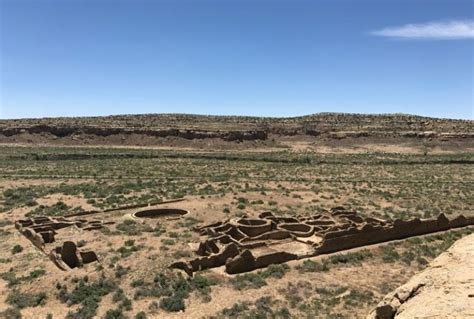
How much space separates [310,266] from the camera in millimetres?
20219

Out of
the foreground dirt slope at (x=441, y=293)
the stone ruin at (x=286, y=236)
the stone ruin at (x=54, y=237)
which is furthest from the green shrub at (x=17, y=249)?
the foreground dirt slope at (x=441, y=293)

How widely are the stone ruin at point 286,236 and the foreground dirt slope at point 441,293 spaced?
42.0 feet

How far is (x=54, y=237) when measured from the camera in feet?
79.8

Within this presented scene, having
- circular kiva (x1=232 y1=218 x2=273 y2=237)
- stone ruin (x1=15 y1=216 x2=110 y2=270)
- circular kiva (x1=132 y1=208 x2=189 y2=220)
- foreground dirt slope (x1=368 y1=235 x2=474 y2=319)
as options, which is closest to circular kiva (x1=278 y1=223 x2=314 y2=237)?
circular kiva (x1=232 y1=218 x2=273 y2=237)

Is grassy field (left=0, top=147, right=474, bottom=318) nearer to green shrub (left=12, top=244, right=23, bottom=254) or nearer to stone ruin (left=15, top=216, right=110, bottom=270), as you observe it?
green shrub (left=12, top=244, right=23, bottom=254)

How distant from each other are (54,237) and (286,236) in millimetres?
11579

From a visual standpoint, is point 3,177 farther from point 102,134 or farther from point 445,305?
point 445,305

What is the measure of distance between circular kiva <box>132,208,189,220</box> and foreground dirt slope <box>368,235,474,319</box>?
76.9ft

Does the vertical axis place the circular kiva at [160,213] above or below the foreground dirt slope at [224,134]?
below

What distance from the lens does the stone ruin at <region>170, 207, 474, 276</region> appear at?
790 inches

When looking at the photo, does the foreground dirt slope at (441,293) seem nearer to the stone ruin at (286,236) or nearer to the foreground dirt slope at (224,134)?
the stone ruin at (286,236)

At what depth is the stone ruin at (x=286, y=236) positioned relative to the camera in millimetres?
20062

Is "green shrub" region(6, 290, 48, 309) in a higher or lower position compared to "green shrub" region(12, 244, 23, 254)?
lower

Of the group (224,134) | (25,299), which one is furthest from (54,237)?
(224,134)
